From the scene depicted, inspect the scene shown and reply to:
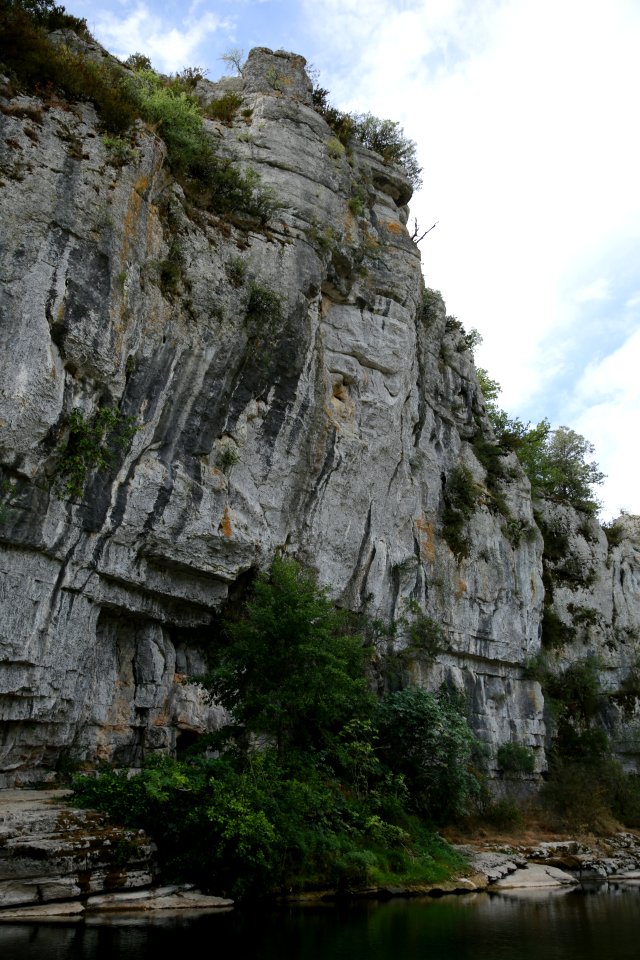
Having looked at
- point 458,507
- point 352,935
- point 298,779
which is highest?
point 458,507

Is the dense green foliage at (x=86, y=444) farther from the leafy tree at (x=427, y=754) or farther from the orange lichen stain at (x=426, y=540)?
the orange lichen stain at (x=426, y=540)

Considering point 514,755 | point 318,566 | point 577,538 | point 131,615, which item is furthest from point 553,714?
point 131,615

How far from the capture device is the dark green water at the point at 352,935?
355 inches

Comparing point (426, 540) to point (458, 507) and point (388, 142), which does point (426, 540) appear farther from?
point (388, 142)

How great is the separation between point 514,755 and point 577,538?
14508 millimetres

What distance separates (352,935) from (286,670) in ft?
18.8

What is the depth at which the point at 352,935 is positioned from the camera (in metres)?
10.6

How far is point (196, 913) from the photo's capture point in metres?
11.6

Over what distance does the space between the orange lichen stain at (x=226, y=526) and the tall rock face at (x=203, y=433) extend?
149 millimetres

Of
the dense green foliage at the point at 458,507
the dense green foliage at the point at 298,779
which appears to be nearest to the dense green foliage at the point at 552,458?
the dense green foliage at the point at 458,507

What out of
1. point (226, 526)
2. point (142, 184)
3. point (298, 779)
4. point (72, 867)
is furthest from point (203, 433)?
point (72, 867)

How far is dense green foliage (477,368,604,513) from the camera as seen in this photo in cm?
3828

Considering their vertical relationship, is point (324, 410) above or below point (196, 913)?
above

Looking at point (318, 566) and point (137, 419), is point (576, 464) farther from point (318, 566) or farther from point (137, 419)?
point (137, 419)
